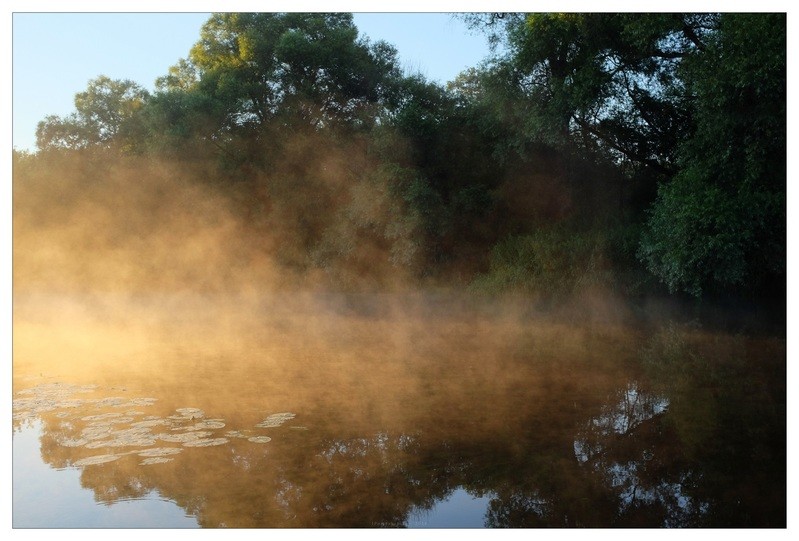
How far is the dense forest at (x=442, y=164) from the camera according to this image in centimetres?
1041

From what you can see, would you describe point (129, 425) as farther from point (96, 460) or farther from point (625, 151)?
point (625, 151)

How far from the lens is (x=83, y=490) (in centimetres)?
470

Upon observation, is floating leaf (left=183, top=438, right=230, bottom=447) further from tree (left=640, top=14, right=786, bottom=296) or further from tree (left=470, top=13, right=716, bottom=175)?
tree (left=470, top=13, right=716, bottom=175)

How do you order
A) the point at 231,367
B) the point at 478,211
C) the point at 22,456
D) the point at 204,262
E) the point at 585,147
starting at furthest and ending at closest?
the point at 204,262, the point at 478,211, the point at 585,147, the point at 231,367, the point at 22,456

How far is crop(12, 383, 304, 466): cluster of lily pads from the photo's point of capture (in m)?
5.48

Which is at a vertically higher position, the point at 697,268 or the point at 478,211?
the point at 478,211

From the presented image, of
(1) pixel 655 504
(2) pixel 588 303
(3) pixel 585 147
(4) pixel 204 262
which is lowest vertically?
(1) pixel 655 504

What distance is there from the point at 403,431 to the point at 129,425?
2.44 m

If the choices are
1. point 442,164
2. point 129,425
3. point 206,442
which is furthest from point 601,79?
point 129,425

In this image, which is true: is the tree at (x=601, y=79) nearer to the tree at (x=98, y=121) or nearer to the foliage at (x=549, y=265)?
the foliage at (x=549, y=265)

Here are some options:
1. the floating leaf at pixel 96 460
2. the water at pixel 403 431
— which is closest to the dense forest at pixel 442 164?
the water at pixel 403 431
